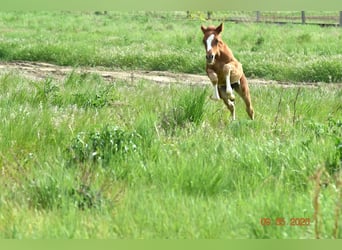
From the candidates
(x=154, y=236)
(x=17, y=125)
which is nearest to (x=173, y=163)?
(x=154, y=236)

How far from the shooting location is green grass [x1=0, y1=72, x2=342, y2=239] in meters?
3.14

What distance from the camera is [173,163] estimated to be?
4.15 metres

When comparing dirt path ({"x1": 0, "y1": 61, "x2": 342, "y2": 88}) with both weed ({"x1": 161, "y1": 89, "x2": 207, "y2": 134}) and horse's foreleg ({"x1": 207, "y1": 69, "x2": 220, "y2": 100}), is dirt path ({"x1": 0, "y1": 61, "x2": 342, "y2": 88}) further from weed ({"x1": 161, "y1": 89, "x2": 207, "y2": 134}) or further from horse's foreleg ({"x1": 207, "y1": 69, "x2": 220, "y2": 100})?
horse's foreleg ({"x1": 207, "y1": 69, "x2": 220, "y2": 100})

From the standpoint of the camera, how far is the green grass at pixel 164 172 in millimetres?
3139

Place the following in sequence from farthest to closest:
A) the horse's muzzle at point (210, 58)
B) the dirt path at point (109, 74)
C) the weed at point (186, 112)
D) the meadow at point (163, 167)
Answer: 1. the dirt path at point (109, 74)
2. the weed at point (186, 112)
3. the horse's muzzle at point (210, 58)
4. the meadow at point (163, 167)

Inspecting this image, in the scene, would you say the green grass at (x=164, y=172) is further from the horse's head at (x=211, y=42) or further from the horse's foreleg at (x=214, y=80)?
the horse's head at (x=211, y=42)

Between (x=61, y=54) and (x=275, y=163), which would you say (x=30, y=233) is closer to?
(x=275, y=163)

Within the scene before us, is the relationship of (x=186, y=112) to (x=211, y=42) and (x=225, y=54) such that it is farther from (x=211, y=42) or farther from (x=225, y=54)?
(x=211, y=42)

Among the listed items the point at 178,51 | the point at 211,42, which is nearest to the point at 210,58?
the point at 211,42

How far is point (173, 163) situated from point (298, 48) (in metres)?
12.0

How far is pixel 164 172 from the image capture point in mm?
4012

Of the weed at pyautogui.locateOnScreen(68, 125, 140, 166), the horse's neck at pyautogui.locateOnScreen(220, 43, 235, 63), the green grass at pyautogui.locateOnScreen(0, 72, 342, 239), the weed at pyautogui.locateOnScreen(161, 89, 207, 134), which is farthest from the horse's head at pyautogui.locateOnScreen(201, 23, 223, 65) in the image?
the weed at pyautogui.locateOnScreen(161, 89, 207, 134)

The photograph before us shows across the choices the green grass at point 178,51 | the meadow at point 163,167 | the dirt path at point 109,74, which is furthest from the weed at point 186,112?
the green grass at point 178,51

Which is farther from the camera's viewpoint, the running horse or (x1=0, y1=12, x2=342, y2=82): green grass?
(x1=0, y1=12, x2=342, y2=82): green grass
